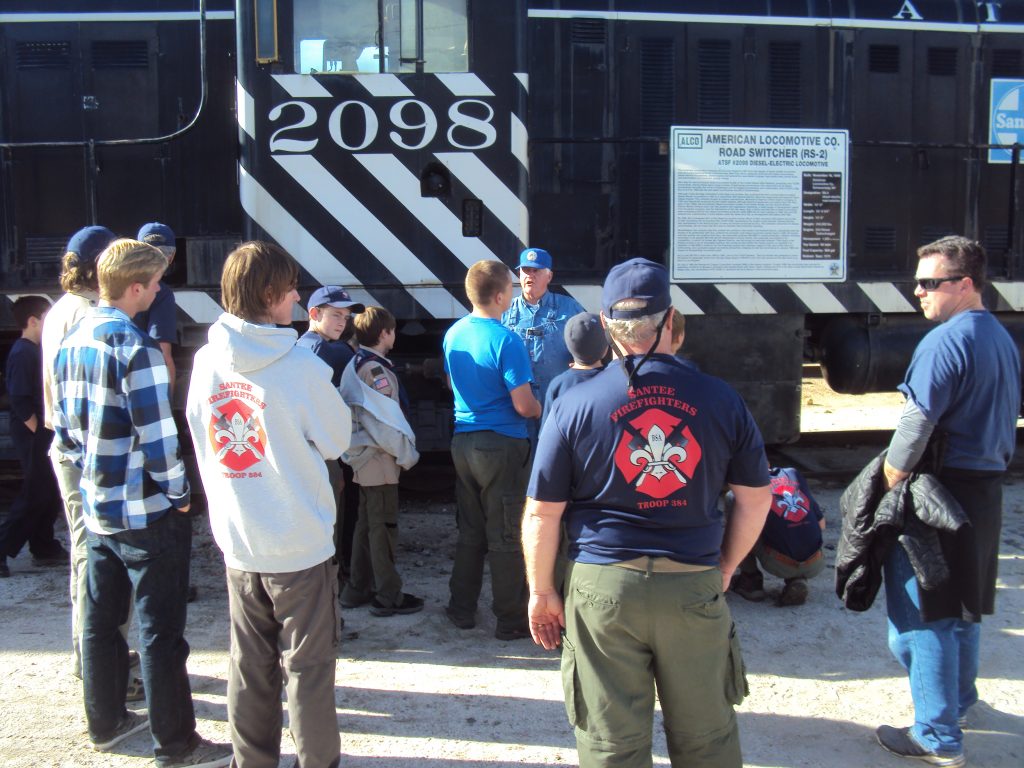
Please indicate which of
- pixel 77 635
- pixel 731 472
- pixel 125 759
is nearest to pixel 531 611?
pixel 731 472

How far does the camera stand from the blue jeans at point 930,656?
3.15m

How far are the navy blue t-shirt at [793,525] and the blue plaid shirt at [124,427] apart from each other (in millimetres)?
2682

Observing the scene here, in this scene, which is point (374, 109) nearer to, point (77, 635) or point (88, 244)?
point (88, 244)

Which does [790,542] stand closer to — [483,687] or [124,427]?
[483,687]

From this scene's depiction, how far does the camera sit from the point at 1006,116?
6988 mm

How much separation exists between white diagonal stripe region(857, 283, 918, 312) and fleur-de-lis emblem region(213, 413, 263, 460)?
4919 mm

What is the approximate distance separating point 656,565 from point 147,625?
5.52 ft

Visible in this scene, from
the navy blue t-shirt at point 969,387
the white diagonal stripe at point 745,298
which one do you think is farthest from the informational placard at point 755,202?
the navy blue t-shirt at point 969,387

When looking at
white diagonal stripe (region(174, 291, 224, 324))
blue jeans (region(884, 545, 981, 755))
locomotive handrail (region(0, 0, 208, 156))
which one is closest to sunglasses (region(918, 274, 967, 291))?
blue jeans (region(884, 545, 981, 755))

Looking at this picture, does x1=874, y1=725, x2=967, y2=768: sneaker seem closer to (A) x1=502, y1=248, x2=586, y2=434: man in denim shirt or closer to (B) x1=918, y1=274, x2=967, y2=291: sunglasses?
(B) x1=918, y1=274, x2=967, y2=291: sunglasses

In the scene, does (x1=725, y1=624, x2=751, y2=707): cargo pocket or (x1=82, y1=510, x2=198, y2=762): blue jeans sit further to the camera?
(x1=82, y1=510, x2=198, y2=762): blue jeans

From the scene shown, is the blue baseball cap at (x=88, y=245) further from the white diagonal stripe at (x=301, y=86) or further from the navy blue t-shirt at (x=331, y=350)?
the white diagonal stripe at (x=301, y=86)

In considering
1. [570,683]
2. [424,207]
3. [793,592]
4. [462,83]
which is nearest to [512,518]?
[793,592]

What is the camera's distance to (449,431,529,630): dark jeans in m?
4.19
